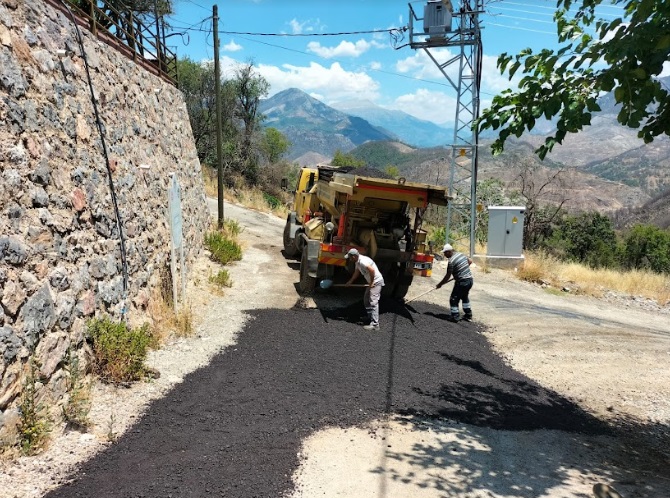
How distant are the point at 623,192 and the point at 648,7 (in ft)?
370

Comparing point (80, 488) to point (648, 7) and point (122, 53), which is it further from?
point (122, 53)

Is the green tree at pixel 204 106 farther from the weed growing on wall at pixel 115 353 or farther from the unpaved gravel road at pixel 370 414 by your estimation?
the weed growing on wall at pixel 115 353

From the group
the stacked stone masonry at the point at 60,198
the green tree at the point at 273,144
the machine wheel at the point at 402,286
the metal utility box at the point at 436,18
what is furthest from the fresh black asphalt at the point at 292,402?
the green tree at the point at 273,144

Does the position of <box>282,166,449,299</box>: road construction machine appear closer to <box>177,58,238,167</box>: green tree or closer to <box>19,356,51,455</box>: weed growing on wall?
<box>19,356,51,455</box>: weed growing on wall

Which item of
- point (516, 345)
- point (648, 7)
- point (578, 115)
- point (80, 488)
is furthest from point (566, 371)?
point (80, 488)

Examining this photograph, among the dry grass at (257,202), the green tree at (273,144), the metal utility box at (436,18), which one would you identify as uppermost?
the metal utility box at (436,18)

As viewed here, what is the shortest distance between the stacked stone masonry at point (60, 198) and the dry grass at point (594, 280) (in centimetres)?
1200

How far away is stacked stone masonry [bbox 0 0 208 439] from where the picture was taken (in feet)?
13.9

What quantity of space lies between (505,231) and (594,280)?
3235 mm

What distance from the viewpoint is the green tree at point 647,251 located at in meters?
26.2

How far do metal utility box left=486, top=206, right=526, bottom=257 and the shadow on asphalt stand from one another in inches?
323

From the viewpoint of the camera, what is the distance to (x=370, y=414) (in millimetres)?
5422

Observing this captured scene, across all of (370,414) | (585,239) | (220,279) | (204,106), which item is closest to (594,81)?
(370,414)

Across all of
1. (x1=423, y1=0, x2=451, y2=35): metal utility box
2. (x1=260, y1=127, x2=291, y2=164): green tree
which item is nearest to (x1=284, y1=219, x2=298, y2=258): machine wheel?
(x1=423, y1=0, x2=451, y2=35): metal utility box
